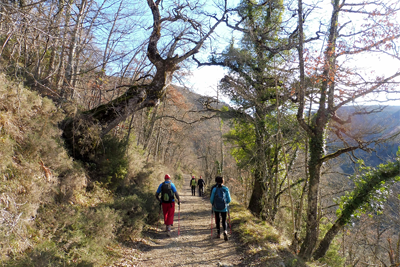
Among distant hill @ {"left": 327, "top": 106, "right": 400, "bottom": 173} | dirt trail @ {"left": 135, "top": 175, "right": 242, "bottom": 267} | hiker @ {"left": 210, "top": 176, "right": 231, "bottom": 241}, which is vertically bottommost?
dirt trail @ {"left": 135, "top": 175, "right": 242, "bottom": 267}

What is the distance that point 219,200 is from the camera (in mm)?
6195

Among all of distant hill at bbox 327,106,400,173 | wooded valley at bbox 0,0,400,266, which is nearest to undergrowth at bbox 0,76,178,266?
wooded valley at bbox 0,0,400,266

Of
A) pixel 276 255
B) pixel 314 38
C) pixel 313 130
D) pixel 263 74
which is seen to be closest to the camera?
pixel 276 255

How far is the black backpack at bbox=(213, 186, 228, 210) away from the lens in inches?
243

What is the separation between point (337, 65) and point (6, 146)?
8583 mm

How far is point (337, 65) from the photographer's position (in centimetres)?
643

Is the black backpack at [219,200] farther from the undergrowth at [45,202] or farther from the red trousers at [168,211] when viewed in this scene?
the undergrowth at [45,202]

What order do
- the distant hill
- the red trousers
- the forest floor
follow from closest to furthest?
the forest floor, the distant hill, the red trousers

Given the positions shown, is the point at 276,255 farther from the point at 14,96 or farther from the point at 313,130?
the point at 14,96

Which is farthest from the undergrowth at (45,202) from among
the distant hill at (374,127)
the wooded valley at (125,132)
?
the distant hill at (374,127)

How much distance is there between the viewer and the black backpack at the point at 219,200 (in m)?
6.16

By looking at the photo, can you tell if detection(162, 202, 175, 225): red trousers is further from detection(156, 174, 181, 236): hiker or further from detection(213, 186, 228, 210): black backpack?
detection(213, 186, 228, 210): black backpack

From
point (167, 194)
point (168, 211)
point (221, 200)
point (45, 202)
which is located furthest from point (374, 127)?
point (45, 202)

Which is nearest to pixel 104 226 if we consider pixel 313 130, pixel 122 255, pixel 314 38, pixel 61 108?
pixel 122 255
